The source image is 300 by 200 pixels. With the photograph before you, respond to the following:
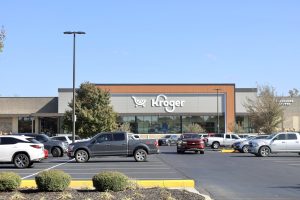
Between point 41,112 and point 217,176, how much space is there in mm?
62797

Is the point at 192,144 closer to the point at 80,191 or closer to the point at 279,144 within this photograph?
the point at 279,144

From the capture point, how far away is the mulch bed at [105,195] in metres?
11.4

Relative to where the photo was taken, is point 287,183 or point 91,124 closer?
point 287,183

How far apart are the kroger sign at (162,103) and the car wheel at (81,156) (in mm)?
50077

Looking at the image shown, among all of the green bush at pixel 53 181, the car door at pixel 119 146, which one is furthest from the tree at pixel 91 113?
the green bush at pixel 53 181

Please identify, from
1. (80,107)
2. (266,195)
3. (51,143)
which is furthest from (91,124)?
(266,195)

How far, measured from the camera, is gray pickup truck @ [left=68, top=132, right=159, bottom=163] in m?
28.2

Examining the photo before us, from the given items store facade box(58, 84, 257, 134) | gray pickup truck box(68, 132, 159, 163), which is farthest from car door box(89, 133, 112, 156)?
store facade box(58, 84, 257, 134)

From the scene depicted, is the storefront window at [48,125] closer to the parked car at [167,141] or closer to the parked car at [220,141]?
the parked car at [167,141]

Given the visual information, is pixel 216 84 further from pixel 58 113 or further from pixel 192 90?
pixel 58 113

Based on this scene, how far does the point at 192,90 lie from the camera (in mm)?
78688

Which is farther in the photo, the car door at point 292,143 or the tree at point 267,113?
the tree at point 267,113

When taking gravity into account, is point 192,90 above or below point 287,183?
above

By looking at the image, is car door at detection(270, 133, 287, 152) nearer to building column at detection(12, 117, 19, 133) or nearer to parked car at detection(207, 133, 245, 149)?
parked car at detection(207, 133, 245, 149)
